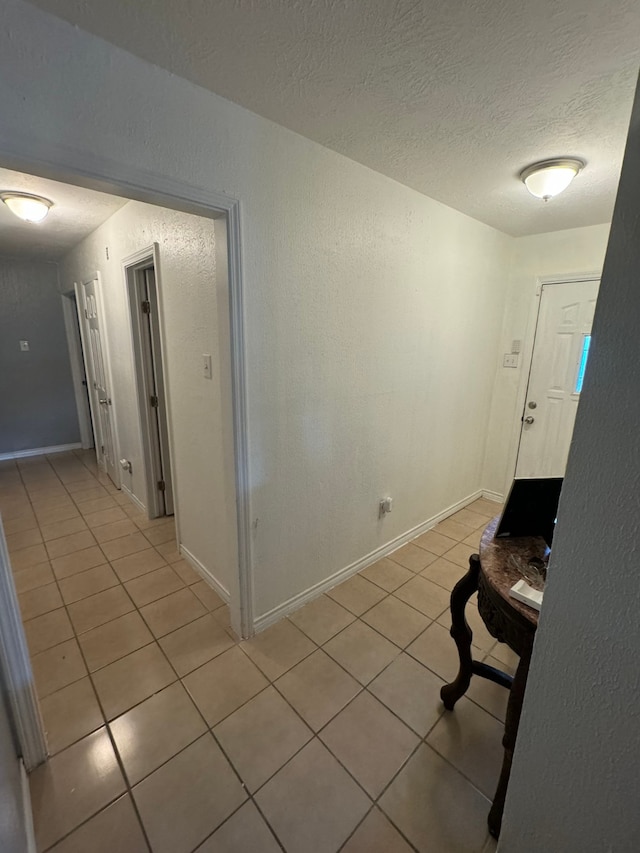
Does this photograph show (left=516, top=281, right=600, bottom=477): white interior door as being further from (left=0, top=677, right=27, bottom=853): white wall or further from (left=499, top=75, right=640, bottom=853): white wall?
(left=0, top=677, right=27, bottom=853): white wall

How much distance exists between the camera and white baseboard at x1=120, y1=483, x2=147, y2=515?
3206 mm

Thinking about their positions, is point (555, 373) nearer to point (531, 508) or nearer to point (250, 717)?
point (531, 508)

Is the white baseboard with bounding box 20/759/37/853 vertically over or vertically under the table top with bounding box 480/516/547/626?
under

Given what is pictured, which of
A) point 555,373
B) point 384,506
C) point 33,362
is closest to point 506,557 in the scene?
point 384,506

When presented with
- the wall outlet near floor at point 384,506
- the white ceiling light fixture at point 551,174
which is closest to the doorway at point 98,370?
the wall outlet near floor at point 384,506

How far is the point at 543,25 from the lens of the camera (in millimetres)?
1069

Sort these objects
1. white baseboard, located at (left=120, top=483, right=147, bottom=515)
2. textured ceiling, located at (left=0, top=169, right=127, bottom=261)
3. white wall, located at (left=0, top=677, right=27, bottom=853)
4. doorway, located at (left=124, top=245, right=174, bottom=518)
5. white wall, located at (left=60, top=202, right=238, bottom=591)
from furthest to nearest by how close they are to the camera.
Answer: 1. white baseboard, located at (left=120, top=483, right=147, bottom=515)
2. doorway, located at (left=124, top=245, right=174, bottom=518)
3. textured ceiling, located at (left=0, top=169, right=127, bottom=261)
4. white wall, located at (left=60, top=202, right=238, bottom=591)
5. white wall, located at (left=0, top=677, right=27, bottom=853)

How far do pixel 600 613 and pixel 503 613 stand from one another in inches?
17.4

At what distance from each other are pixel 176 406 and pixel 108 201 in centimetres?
144

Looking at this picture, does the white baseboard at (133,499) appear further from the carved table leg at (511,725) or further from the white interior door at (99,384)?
the carved table leg at (511,725)

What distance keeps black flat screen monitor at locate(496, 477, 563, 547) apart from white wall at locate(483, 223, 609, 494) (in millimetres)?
2255

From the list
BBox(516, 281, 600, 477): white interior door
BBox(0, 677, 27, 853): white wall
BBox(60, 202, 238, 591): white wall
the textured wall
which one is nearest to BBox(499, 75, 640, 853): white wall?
BBox(0, 677, 27, 853): white wall

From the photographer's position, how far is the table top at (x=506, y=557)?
1.04 metres

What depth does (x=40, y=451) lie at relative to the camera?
4.74 metres
